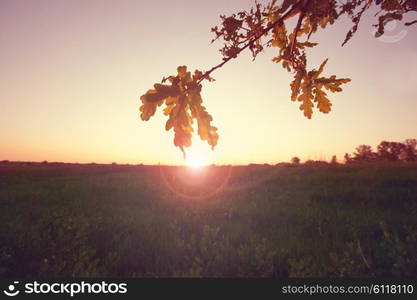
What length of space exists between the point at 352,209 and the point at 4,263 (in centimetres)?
848

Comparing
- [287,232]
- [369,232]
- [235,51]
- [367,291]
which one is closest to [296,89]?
[235,51]

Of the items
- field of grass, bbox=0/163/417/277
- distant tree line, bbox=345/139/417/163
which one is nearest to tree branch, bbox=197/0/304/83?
field of grass, bbox=0/163/417/277

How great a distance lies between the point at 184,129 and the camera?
4.66 ft

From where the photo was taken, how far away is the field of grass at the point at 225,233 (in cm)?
423

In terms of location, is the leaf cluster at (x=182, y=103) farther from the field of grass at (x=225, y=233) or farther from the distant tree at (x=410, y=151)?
the distant tree at (x=410, y=151)

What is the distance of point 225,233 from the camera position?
6.56 meters

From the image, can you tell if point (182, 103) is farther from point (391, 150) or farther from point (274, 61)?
point (391, 150)
